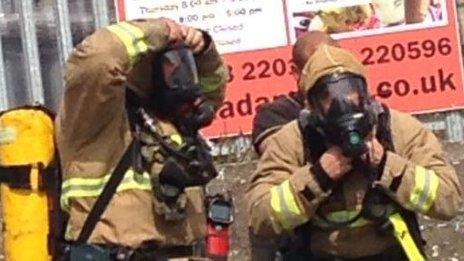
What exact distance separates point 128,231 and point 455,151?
2786 mm

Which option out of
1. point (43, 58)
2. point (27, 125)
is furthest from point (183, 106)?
point (43, 58)

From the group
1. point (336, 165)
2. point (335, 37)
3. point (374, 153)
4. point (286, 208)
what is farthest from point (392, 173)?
point (335, 37)

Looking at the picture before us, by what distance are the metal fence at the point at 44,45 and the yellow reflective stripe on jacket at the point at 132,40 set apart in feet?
8.21

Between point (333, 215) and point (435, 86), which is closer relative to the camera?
point (333, 215)

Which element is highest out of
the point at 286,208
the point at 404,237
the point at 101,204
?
the point at 101,204

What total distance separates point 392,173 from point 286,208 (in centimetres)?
38

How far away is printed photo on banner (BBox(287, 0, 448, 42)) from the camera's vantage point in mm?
8164

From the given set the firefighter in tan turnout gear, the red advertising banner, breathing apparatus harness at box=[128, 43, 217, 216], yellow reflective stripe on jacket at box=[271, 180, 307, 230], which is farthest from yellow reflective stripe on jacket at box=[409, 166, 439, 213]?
the red advertising banner

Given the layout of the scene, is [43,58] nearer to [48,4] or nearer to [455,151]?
[48,4]

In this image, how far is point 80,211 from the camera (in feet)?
18.9

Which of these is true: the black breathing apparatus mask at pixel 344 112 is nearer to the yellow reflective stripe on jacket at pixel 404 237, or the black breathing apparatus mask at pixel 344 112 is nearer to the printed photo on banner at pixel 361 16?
the yellow reflective stripe on jacket at pixel 404 237

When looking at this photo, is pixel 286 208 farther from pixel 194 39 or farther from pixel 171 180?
pixel 194 39

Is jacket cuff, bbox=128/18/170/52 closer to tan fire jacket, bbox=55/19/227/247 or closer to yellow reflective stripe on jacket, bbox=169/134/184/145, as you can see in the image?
tan fire jacket, bbox=55/19/227/247

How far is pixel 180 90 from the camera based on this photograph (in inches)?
228
